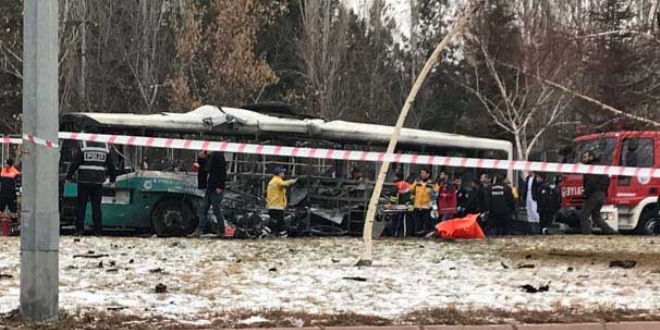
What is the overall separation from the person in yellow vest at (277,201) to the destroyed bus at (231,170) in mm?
375

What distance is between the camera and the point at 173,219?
1642cm

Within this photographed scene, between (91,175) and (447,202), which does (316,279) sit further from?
(447,202)

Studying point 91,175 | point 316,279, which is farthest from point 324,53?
point 316,279

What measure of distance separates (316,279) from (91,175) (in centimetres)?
694

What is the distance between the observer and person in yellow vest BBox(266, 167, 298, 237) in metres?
16.4

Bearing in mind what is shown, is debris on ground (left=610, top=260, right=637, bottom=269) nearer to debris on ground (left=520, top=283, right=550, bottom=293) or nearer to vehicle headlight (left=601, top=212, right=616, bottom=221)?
debris on ground (left=520, top=283, right=550, bottom=293)

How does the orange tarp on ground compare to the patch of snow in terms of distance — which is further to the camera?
the orange tarp on ground

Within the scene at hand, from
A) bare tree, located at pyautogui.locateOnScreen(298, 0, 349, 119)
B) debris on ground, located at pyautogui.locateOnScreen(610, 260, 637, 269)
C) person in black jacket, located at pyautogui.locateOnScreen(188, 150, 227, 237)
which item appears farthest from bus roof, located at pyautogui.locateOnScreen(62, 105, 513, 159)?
bare tree, located at pyautogui.locateOnScreen(298, 0, 349, 119)

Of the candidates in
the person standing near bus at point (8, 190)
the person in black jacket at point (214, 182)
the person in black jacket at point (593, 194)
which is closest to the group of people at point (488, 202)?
the person in black jacket at point (593, 194)

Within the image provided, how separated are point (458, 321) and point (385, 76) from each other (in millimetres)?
39679

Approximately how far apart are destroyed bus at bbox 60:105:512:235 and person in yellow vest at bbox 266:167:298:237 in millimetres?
375

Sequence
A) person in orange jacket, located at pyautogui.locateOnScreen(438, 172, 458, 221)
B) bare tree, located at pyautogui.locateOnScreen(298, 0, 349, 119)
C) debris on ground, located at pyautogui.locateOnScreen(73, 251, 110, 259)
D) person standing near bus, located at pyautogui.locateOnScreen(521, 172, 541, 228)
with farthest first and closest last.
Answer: bare tree, located at pyautogui.locateOnScreen(298, 0, 349, 119), person standing near bus, located at pyautogui.locateOnScreen(521, 172, 541, 228), person in orange jacket, located at pyautogui.locateOnScreen(438, 172, 458, 221), debris on ground, located at pyautogui.locateOnScreen(73, 251, 110, 259)

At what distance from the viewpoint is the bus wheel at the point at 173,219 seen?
53.2 ft

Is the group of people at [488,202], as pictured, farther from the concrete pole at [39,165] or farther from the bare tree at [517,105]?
the bare tree at [517,105]
